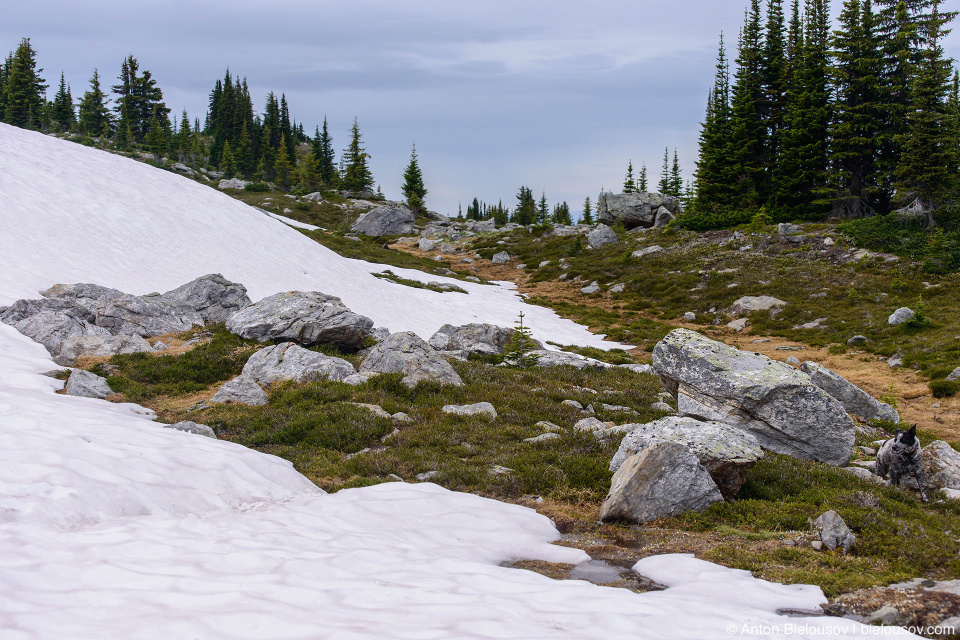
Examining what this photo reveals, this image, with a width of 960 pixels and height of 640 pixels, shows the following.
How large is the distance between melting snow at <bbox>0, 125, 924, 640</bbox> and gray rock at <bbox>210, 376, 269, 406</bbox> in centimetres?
177

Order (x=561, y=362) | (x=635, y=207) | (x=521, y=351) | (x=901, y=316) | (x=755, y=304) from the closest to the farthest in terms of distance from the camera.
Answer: (x=521, y=351) → (x=561, y=362) → (x=901, y=316) → (x=755, y=304) → (x=635, y=207)

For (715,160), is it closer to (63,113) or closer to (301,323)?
(301,323)

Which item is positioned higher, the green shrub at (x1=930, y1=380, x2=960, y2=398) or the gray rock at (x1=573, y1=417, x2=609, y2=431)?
the gray rock at (x1=573, y1=417, x2=609, y2=431)

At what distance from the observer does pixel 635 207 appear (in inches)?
2227

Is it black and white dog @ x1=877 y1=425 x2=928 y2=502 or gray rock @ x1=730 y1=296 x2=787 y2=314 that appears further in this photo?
gray rock @ x1=730 y1=296 x2=787 y2=314

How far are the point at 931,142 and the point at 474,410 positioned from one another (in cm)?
4031

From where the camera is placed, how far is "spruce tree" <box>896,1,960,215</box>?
115ft

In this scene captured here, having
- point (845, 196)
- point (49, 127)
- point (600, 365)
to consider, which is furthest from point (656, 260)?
point (49, 127)

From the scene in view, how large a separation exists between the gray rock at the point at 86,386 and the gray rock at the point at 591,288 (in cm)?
3341

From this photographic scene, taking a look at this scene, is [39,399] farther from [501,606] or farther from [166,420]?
[501,606]

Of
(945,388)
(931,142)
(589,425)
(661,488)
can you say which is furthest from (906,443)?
(931,142)

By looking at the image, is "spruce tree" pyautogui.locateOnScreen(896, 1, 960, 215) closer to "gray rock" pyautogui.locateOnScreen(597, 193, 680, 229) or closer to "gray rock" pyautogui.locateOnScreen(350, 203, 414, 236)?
"gray rock" pyautogui.locateOnScreen(597, 193, 680, 229)

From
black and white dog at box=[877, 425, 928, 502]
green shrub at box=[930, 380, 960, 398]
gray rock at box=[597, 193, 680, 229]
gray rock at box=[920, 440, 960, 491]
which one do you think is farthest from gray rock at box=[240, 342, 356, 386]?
gray rock at box=[597, 193, 680, 229]

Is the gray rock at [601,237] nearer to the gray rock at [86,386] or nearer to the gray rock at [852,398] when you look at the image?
the gray rock at [852,398]
